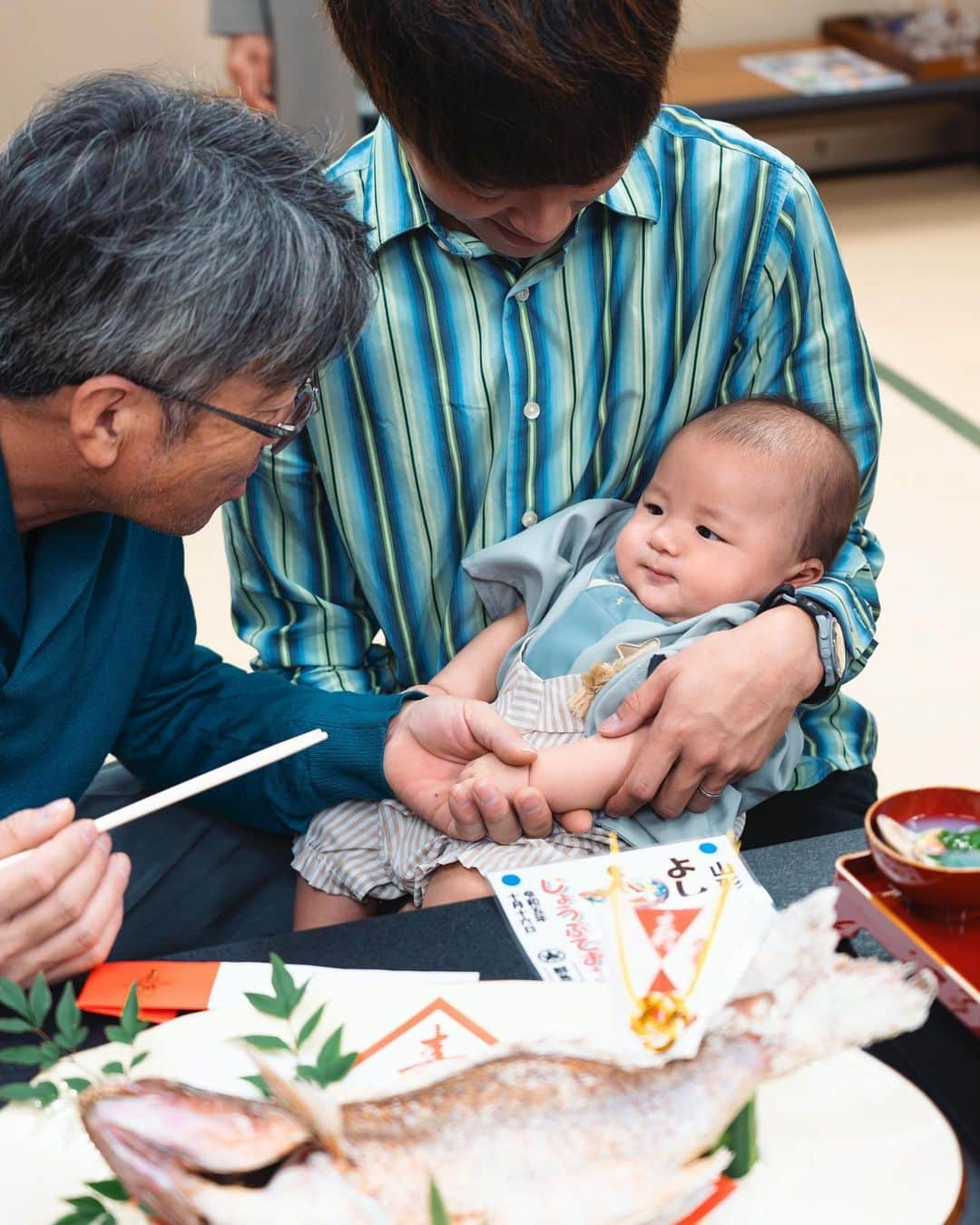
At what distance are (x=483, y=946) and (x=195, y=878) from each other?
0.59 m

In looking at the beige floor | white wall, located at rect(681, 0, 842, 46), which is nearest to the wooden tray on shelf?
white wall, located at rect(681, 0, 842, 46)

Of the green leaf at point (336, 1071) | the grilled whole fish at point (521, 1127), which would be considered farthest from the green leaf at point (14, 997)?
the green leaf at point (336, 1071)

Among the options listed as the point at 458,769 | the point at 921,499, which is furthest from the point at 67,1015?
the point at 921,499

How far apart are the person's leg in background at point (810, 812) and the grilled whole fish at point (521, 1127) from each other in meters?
0.76

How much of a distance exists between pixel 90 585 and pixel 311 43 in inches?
114

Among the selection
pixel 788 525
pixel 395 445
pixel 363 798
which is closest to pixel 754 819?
pixel 788 525

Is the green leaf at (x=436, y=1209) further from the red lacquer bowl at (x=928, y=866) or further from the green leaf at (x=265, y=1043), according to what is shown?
the red lacquer bowl at (x=928, y=866)

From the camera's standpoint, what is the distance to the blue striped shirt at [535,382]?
5.31ft

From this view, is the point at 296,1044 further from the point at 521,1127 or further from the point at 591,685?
the point at 591,685

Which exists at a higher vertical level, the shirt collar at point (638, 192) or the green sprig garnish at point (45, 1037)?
the shirt collar at point (638, 192)

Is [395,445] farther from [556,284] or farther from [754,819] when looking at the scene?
[754,819]

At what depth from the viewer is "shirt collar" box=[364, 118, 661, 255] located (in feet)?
5.21

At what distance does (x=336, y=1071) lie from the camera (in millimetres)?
888

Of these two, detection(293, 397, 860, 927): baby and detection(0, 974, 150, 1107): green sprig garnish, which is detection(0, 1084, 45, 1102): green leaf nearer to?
detection(0, 974, 150, 1107): green sprig garnish
